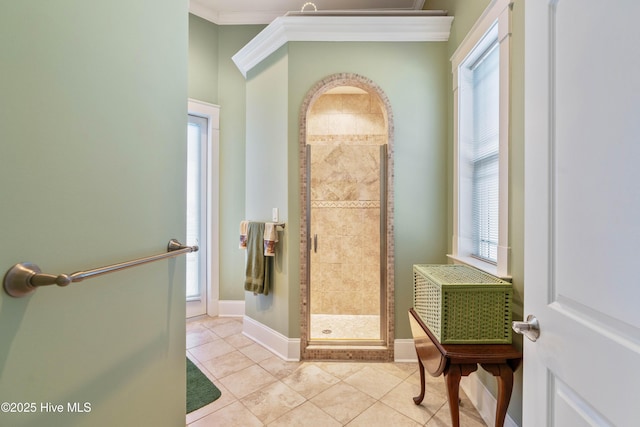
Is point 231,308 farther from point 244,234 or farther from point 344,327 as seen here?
point 344,327

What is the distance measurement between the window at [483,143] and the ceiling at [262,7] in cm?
128

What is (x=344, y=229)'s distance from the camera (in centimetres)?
331

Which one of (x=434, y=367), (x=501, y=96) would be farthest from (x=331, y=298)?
(x=501, y=96)

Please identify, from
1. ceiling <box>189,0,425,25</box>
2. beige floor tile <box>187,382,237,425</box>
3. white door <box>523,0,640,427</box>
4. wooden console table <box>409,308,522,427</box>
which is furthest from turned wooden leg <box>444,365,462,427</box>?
ceiling <box>189,0,425,25</box>

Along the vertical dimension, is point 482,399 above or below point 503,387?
below

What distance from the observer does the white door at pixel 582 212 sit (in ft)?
1.72

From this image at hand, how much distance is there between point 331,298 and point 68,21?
3.20m

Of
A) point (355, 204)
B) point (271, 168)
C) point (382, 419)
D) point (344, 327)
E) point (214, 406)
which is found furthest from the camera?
point (355, 204)

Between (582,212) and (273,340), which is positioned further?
(273,340)

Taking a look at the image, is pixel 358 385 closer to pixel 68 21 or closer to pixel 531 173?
pixel 531 173

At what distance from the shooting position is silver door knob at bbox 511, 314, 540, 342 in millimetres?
775

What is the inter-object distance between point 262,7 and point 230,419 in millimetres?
3882

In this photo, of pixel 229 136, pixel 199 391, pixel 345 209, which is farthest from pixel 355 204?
pixel 199 391

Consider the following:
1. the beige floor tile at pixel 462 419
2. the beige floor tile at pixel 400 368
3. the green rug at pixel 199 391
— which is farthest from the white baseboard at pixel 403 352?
the green rug at pixel 199 391
